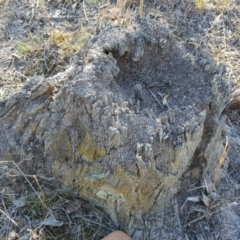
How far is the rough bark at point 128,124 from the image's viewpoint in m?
1.69

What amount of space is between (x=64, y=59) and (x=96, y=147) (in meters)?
1.13

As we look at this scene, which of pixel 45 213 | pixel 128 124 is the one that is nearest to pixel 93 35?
pixel 128 124

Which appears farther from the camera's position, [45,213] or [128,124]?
[45,213]

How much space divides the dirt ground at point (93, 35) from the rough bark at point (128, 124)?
105 mm

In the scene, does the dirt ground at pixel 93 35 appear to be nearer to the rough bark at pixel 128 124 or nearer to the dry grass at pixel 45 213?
the dry grass at pixel 45 213

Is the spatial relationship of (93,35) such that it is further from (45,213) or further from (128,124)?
(45,213)

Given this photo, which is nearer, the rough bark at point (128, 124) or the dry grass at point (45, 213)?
the rough bark at point (128, 124)

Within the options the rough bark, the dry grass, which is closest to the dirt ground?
the dry grass

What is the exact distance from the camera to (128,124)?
5.61 ft

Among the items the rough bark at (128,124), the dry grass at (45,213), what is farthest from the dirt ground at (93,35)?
the rough bark at (128,124)

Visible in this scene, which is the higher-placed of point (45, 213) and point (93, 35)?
point (93, 35)

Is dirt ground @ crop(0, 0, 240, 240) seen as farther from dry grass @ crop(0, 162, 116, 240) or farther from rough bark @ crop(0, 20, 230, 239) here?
rough bark @ crop(0, 20, 230, 239)

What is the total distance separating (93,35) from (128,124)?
1.88ft

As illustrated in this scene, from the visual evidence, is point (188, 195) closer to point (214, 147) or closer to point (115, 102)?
point (214, 147)
